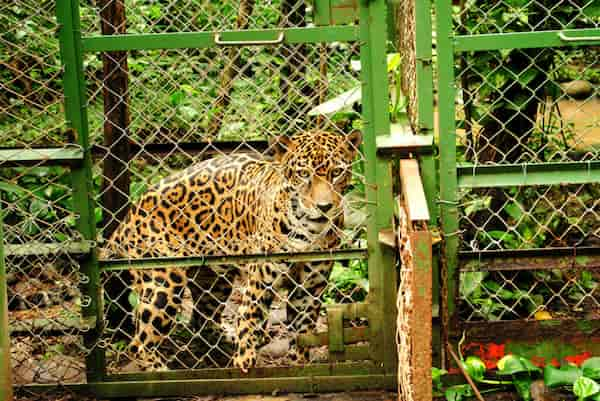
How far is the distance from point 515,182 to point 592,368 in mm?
864

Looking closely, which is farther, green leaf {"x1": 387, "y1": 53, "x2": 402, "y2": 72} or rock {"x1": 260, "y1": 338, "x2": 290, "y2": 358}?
rock {"x1": 260, "y1": 338, "x2": 290, "y2": 358}

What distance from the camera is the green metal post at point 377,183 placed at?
3795 mm

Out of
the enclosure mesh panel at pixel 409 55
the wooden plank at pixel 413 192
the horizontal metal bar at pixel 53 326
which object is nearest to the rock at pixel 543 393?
the wooden plank at pixel 413 192

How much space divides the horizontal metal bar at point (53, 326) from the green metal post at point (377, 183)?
1288mm

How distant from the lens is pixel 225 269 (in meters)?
5.12

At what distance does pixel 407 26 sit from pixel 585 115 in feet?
16.4

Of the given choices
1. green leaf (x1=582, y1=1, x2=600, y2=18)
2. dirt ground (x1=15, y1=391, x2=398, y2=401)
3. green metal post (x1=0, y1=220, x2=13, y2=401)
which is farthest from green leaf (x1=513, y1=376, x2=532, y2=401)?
green metal post (x1=0, y1=220, x2=13, y2=401)

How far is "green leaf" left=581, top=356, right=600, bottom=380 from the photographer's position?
12.4 feet

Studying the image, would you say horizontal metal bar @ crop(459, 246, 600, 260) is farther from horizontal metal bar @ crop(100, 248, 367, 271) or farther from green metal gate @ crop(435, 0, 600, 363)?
horizontal metal bar @ crop(100, 248, 367, 271)

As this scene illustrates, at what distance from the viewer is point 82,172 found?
12.9 feet

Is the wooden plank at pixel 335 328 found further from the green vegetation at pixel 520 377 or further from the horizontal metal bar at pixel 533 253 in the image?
the horizontal metal bar at pixel 533 253

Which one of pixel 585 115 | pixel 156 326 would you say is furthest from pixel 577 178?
pixel 585 115

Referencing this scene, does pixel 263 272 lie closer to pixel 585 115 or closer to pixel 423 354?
A: pixel 423 354

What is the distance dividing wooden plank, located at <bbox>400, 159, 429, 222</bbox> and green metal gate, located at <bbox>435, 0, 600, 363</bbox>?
0.28m
